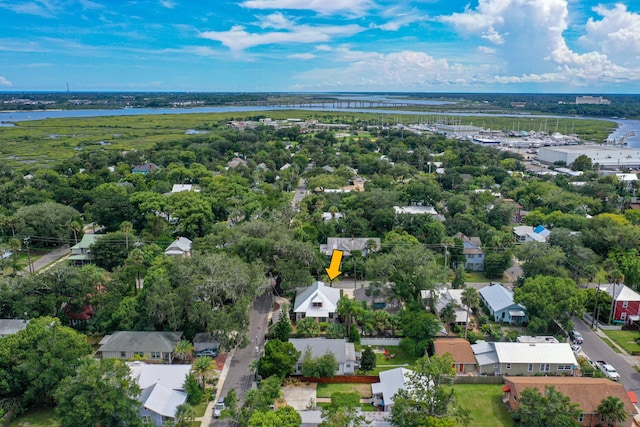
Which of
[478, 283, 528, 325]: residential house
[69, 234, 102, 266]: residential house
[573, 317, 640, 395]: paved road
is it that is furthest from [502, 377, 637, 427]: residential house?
[69, 234, 102, 266]: residential house

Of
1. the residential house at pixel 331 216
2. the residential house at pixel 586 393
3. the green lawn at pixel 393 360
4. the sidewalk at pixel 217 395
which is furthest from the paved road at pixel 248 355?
the residential house at pixel 331 216

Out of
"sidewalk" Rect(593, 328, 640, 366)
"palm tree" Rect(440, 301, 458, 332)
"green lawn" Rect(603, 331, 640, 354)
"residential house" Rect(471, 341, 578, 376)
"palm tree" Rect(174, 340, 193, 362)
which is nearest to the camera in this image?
"palm tree" Rect(174, 340, 193, 362)

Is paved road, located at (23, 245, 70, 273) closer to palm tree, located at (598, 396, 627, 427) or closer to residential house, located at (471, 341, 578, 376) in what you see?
residential house, located at (471, 341, 578, 376)

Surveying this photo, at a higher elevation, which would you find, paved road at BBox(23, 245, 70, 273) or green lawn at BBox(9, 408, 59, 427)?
paved road at BBox(23, 245, 70, 273)

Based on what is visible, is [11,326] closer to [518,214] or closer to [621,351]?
[621,351]

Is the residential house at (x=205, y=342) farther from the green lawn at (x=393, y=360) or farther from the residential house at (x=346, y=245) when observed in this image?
the residential house at (x=346, y=245)

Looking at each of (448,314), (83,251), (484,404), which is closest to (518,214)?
(448,314)
